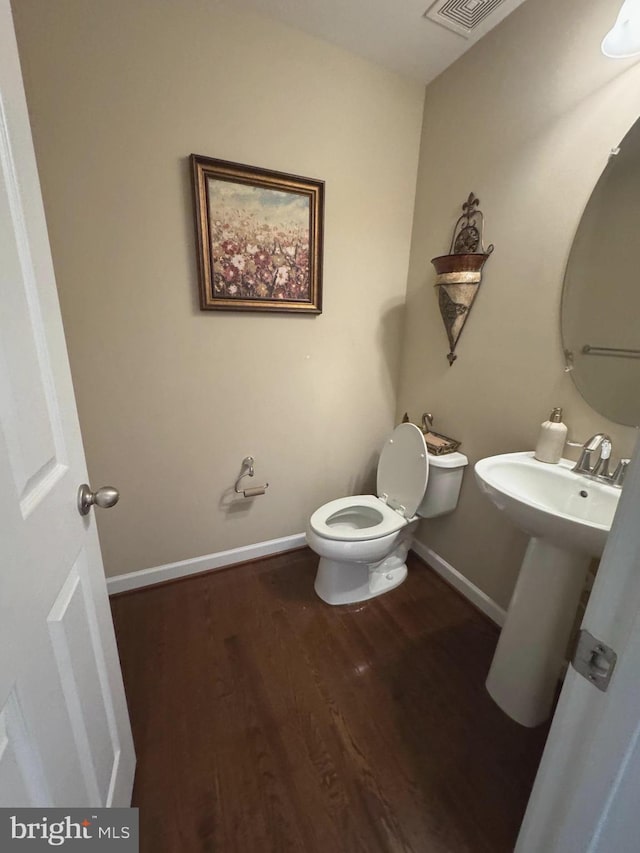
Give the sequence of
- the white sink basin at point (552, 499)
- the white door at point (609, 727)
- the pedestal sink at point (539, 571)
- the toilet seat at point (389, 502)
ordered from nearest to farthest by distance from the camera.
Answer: the white door at point (609, 727) < the white sink basin at point (552, 499) < the pedestal sink at point (539, 571) < the toilet seat at point (389, 502)

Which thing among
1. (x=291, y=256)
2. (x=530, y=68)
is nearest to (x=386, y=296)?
(x=291, y=256)

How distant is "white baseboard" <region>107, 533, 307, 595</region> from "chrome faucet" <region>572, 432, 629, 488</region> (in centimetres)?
145

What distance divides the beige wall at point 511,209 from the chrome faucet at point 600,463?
0.07 meters

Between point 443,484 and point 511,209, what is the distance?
1205 millimetres

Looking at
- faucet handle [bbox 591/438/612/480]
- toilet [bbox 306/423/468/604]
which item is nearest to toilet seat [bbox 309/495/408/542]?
toilet [bbox 306/423/468/604]

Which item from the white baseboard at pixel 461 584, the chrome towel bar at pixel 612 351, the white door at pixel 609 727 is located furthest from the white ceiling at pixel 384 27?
the white baseboard at pixel 461 584

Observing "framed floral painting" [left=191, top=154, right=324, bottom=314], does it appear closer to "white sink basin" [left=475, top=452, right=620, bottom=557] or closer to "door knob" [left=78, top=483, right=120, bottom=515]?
"door knob" [left=78, top=483, right=120, bottom=515]

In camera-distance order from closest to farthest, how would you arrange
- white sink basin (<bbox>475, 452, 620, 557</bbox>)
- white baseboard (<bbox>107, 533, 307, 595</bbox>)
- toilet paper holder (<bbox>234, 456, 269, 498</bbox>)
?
white sink basin (<bbox>475, 452, 620, 557</bbox>) < white baseboard (<bbox>107, 533, 307, 595</bbox>) < toilet paper holder (<bbox>234, 456, 269, 498</bbox>)

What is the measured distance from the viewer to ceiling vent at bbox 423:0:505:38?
1.24 meters

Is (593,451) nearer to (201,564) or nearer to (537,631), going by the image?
(537,631)

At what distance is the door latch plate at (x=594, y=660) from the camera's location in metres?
0.41

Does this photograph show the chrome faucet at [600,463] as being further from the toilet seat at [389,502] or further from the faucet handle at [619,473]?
the toilet seat at [389,502]

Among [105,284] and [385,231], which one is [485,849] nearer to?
[105,284]

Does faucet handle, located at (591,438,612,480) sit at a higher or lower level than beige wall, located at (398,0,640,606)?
lower
